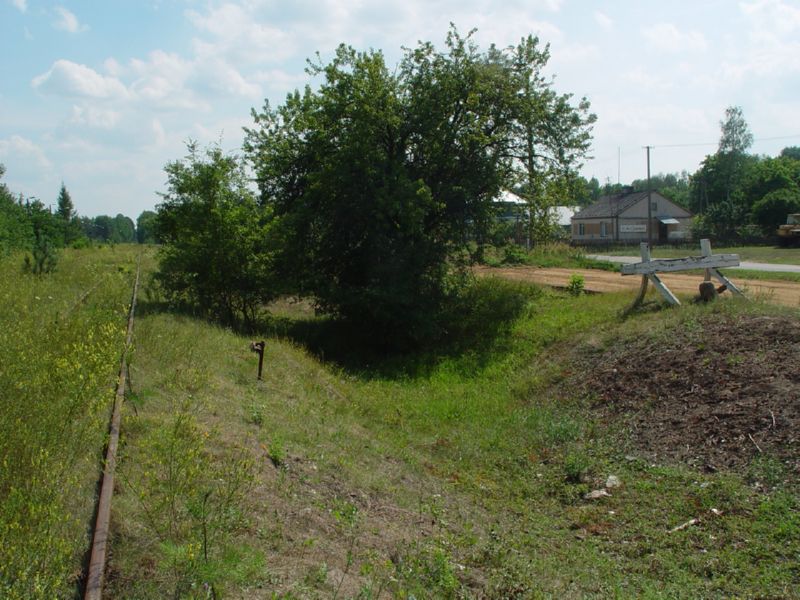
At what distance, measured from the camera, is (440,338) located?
62.4ft

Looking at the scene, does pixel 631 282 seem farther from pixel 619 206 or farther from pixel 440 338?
pixel 619 206

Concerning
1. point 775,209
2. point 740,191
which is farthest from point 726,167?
point 775,209

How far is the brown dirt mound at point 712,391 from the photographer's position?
8914 mm

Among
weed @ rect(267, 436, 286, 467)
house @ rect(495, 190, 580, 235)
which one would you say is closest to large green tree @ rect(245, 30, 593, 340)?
house @ rect(495, 190, 580, 235)

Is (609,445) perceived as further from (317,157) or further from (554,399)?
(317,157)

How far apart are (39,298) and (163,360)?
4053 millimetres

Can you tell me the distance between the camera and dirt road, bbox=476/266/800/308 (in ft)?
52.0

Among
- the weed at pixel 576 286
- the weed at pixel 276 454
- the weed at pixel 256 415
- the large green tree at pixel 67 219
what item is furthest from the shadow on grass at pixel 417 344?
the large green tree at pixel 67 219

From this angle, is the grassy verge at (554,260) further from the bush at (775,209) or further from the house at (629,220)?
the house at (629,220)

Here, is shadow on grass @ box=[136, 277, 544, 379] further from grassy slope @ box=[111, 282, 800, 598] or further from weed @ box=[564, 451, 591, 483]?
weed @ box=[564, 451, 591, 483]

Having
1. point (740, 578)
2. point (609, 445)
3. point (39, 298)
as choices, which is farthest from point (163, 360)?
point (740, 578)

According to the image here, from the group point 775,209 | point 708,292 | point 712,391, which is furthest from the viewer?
point 775,209

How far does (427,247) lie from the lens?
18703 mm

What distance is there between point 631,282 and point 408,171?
8.26 metres
